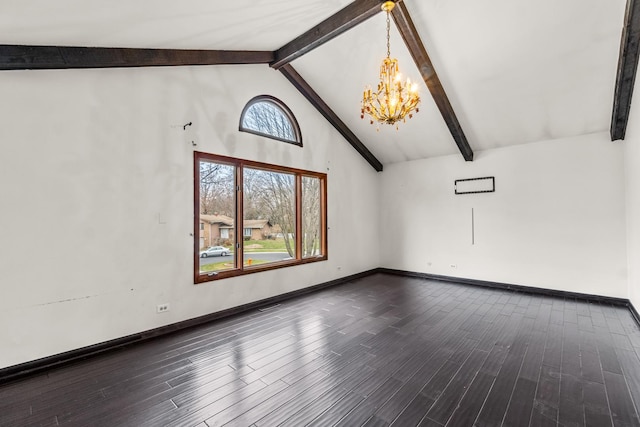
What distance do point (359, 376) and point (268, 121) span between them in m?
4.12

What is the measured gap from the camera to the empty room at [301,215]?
2377mm

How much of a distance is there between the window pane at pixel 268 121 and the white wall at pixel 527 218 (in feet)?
10.9

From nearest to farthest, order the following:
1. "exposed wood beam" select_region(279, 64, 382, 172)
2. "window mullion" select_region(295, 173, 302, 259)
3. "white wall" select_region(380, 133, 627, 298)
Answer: "white wall" select_region(380, 133, 627, 298), "exposed wood beam" select_region(279, 64, 382, 172), "window mullion" select_region(295, 173, 302, 259)

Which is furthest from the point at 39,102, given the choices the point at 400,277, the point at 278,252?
the point at 400,277

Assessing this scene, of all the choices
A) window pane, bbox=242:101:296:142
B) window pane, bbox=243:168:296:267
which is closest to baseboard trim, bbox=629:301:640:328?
window pane, bbox=243:168:296:267

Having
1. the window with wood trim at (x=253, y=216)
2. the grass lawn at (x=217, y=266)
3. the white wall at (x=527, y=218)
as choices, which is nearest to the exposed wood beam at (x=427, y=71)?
the white wall at (x=527, y=218)

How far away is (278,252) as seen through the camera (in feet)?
16.9

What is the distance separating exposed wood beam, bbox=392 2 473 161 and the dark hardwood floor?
327cm

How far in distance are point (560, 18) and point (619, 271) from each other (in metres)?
4.05

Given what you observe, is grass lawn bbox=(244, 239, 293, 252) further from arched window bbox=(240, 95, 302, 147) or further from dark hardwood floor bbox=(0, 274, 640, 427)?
arched window bbox=(240, 95, 302, 147)

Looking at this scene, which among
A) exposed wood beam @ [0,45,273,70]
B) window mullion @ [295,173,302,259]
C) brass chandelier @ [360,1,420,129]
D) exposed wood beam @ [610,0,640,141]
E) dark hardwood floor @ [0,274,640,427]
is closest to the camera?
dark hardwood floor @ [0,274,640,427]

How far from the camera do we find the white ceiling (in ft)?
8.52

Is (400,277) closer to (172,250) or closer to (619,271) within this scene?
(619,271)

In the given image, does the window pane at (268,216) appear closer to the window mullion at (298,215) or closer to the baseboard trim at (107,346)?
the window mullion at (298,215)
